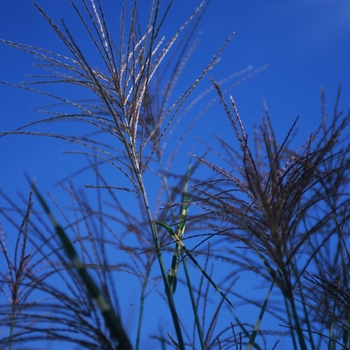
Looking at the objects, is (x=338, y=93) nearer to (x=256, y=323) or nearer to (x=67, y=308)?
(x=256, y=323)

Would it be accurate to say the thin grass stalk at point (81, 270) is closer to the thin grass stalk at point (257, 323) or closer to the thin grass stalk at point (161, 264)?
the thin grass stalk at point (161, 264)

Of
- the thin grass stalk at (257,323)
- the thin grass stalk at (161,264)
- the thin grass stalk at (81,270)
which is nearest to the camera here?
the thin grass stalk at (81,270)

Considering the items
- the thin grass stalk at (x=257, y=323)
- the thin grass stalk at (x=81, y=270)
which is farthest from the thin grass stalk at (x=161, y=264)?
the thin grass stalk at (x=81, y=270)

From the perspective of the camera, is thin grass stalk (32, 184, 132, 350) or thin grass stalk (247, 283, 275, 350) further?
thin grass stalk (247, 283, 275, 350)

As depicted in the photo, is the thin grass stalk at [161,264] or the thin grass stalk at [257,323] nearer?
the thin grass stalk at [161,264]

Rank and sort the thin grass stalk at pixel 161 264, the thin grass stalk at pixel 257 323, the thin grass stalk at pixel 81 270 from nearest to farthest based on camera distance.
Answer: the thin grass stalk at pixel 81 270 → the thin grass stalk at pixel 161 264 → the thin grass stalk at pixel 257 323

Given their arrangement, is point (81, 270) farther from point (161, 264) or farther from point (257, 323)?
point (257, 323)

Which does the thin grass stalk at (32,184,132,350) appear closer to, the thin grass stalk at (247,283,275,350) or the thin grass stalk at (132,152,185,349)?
the thin grass stalk at (132,152,185,349)

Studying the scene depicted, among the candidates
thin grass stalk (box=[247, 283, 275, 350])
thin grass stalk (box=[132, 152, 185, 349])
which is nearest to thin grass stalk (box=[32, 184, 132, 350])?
thin grass stalk (box=[132, 152, 185, 349])

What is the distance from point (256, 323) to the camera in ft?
4.83

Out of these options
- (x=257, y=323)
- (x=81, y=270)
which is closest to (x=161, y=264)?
(x=257, y=323)

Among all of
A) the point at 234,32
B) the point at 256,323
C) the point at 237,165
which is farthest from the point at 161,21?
the point at 256,323

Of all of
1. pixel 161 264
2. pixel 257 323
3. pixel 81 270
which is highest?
pixel 161 264

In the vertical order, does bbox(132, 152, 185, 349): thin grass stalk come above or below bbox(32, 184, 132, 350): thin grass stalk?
above
